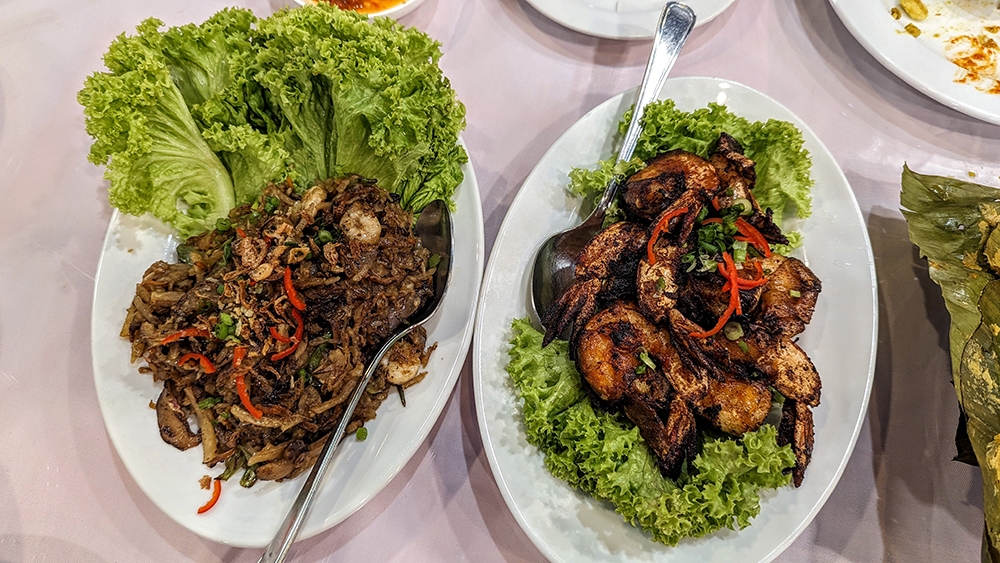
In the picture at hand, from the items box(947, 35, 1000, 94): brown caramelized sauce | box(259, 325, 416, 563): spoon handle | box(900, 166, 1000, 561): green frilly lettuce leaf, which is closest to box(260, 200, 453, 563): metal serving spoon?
box(259, 325, 416, 563): spoon handle

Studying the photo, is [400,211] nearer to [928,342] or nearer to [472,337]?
[472,337]

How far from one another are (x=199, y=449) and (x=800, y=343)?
2488 mm

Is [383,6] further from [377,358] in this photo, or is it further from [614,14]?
[377,358]

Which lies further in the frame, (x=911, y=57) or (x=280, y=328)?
(x=911, y=57)

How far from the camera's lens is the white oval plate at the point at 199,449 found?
206cm

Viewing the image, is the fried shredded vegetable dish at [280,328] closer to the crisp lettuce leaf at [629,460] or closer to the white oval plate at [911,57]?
the crisp lettuce leaf at [629,460]

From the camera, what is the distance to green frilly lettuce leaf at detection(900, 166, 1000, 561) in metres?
1.95

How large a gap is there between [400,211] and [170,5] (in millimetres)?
1909

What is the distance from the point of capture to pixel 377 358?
216 cm

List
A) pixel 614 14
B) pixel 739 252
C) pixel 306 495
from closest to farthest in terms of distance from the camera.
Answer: pixel 306 495, pixel 739 252, pixel 614 14

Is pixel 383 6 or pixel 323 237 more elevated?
pixel 383 6

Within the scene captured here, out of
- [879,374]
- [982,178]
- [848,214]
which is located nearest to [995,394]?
[879,374]

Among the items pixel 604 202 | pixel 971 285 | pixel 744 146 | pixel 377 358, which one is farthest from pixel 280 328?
pixel 971 285

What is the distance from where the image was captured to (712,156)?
228cm
